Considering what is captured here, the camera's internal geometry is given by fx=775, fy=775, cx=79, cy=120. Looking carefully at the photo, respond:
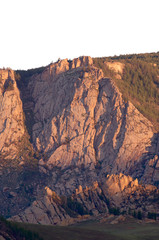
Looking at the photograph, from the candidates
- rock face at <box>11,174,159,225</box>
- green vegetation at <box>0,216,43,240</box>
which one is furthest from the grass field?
rock face at <box>11,174,159,225</box>

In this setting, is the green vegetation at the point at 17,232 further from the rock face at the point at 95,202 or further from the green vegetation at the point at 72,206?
the green vegetation at the point at 72,206

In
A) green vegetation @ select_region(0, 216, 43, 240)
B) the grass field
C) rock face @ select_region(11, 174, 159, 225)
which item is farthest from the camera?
rock face @ select_region(11, 174, 159, 225)

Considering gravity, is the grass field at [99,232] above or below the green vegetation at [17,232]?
below

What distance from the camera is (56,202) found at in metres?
171

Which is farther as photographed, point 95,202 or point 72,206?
point 95,202

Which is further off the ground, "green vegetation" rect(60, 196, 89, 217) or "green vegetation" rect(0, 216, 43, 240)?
"green vegetation" rect(0, 216, 43, 240)

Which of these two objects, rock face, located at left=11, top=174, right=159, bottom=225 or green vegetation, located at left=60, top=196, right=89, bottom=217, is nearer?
rock face, located at left=11, top=174, right=159, bottom=225

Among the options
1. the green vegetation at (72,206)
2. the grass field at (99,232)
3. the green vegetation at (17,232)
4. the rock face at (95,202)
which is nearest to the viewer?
the green vegetation at (17,232)

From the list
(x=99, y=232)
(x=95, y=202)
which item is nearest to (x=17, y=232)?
(x=99, y=232)

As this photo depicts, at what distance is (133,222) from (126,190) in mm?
22665

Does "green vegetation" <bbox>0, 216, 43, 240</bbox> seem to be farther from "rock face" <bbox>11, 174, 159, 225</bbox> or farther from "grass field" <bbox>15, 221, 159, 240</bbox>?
"rock face" <bbox>11, 174, 159, 225</bbox>

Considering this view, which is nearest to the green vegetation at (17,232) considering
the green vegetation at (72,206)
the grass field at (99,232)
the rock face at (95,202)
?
the grass field at (99,232)

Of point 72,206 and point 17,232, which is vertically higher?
point 17,232

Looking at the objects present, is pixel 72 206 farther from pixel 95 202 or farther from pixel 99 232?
pixel 99 232
